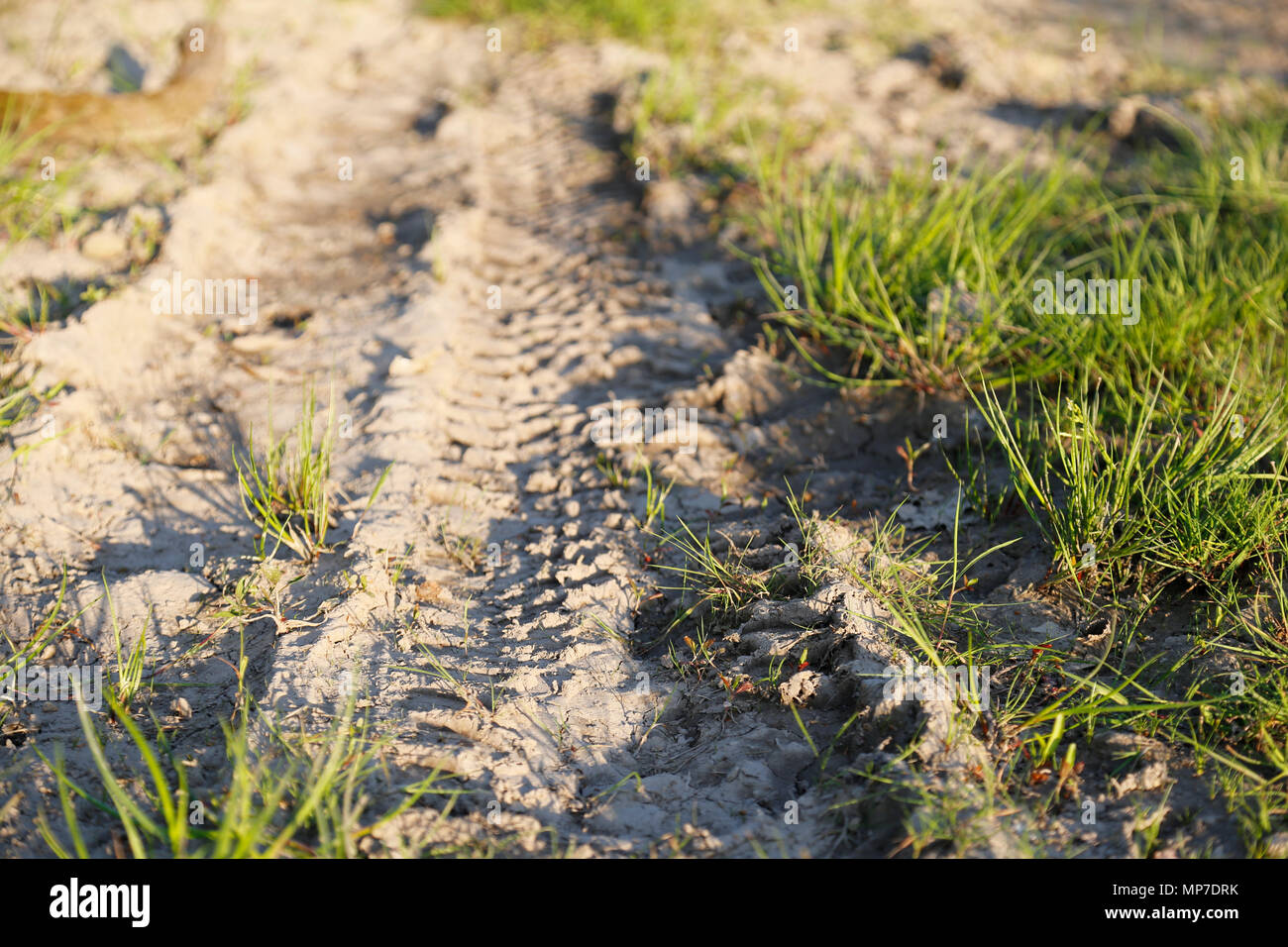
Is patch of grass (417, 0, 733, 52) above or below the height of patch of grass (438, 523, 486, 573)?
above

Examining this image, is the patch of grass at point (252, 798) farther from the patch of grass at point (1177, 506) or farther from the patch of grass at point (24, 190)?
the patch of grass at point (24, 190)

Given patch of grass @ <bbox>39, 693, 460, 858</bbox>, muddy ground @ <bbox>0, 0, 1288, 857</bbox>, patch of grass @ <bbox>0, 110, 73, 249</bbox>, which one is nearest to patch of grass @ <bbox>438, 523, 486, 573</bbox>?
muddy ground @ <bbox>0, 0, 1288, 857</bbox>

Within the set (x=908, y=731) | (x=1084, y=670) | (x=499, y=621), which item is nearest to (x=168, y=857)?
(x=499, y=621)

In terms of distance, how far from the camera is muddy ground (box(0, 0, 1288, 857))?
1.89 metres

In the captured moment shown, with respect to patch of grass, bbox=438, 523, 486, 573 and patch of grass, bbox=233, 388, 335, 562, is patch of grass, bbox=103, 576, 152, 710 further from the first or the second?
patch of grass, bbox=438, 523, 486, 573

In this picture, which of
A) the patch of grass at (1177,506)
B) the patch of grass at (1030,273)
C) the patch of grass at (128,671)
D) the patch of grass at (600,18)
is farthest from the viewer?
the patch of grass at (600,18)

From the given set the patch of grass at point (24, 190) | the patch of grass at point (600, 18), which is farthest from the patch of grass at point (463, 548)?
the patch of grass at point (600, 18)

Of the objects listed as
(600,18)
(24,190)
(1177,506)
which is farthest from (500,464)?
(600,18)

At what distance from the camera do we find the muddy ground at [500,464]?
74.3 inches

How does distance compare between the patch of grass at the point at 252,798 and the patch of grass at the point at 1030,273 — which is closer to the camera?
the patch of grass at the point at 252,798

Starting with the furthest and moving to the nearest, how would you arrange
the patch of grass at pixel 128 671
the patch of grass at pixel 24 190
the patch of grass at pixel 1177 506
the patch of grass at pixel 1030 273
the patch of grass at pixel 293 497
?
the patch of grass at pixel 24 190 < the patch of grass at pixel 1030 273 < the patch of grass at pixel 293 497 < the patch of grass at pixel 1177 506 < the patch of grass at pixel 128 671

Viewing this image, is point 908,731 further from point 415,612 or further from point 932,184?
point 932,184

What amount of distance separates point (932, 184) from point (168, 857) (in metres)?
3.70

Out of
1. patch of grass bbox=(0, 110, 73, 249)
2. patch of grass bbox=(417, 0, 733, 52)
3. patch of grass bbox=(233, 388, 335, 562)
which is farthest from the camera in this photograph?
patch of grass bbox=(417, 0, 733, 52)
